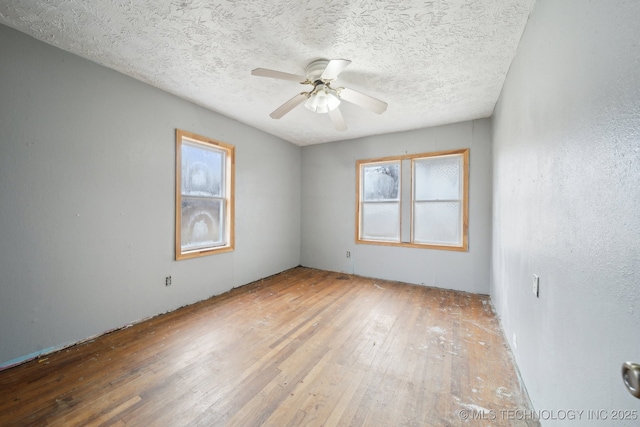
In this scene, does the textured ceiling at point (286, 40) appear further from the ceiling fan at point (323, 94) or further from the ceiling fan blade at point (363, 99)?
the ceiling fan blade at point (363, 99)

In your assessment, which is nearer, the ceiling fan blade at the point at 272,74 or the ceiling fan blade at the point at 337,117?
the ceiling fan blade at the point at 272,74

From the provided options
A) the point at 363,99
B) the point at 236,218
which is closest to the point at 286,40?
the point at 363,99

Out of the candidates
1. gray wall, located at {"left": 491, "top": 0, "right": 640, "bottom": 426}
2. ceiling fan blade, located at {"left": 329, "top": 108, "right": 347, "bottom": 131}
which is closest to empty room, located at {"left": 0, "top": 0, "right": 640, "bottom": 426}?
gray wall, located at {"left": 491, "top": 0, "right": 640, "bottom": 426}

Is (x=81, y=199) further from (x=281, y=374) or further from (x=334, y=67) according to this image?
(x=334, y=67)

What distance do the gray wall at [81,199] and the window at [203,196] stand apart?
0.12 m

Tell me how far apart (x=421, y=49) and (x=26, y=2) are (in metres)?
2.83

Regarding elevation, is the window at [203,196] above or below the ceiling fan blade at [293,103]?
below

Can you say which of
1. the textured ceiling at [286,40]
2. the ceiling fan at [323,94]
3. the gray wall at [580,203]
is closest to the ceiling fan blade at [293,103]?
the ceiling fan at [323,94]

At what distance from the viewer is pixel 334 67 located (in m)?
1.84

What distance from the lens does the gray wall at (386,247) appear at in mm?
3486

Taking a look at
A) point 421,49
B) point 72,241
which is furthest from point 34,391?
point 421,49

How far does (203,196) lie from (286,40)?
89.0 inches

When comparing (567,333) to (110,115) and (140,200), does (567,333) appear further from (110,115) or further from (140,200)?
(110,115)

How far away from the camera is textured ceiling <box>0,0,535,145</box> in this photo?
160 cm
